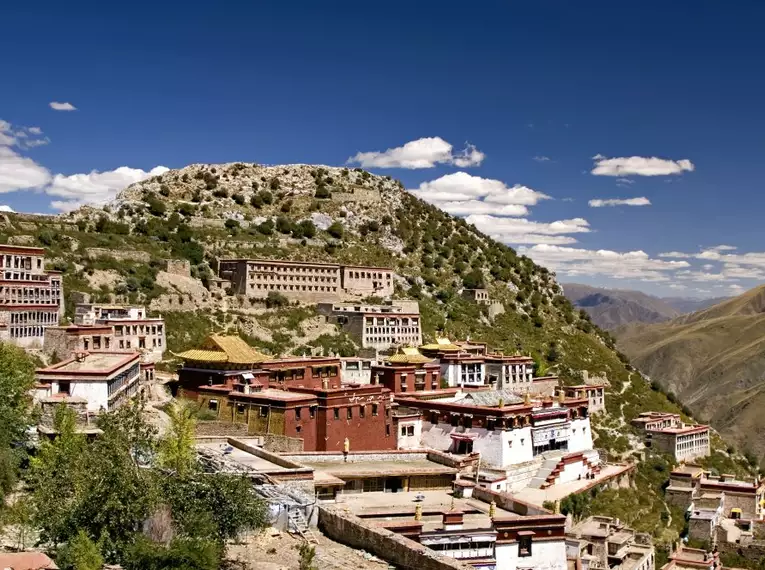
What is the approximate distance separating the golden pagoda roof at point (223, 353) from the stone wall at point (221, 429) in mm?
6600

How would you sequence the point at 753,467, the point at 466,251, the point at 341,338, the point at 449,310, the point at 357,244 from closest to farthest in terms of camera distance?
the point at 341,338
the point at 753,467
the point at 449,310
the point at 357,244
the point at 466,251

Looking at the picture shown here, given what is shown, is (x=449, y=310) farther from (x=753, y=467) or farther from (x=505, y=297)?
(x=753, y=467)

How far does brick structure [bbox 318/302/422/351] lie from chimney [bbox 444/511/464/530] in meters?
48.0

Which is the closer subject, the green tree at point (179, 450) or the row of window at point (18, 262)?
the green tree at point (179, 450)

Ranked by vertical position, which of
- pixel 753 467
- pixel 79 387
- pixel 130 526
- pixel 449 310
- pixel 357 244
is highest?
pixel 357 244

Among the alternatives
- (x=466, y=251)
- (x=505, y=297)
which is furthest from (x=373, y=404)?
(x=466, y=251)

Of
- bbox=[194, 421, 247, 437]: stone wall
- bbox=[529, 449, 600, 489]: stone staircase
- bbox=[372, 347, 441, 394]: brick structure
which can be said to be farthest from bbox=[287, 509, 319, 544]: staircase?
bbox=[372, 347, 441, 394]: brick structure

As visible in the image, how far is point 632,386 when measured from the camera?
297 ft

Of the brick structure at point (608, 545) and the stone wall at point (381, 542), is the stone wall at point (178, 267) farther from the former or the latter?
the stone wall at point (381, 542)

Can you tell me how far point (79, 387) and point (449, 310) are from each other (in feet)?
204

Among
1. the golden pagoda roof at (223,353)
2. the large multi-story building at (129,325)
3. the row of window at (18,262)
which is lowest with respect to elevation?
the golden pagoda roof at (223,353)

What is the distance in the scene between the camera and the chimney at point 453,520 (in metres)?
25.3

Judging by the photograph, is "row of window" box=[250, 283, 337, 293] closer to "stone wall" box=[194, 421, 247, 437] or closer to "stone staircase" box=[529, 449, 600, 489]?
"stone staircase" box=[529, 449, 600, 489]

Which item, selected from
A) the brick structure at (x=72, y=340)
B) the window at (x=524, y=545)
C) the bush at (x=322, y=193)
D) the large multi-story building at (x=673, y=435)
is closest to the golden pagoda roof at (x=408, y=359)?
the brick structure at (x=72, y=340)
